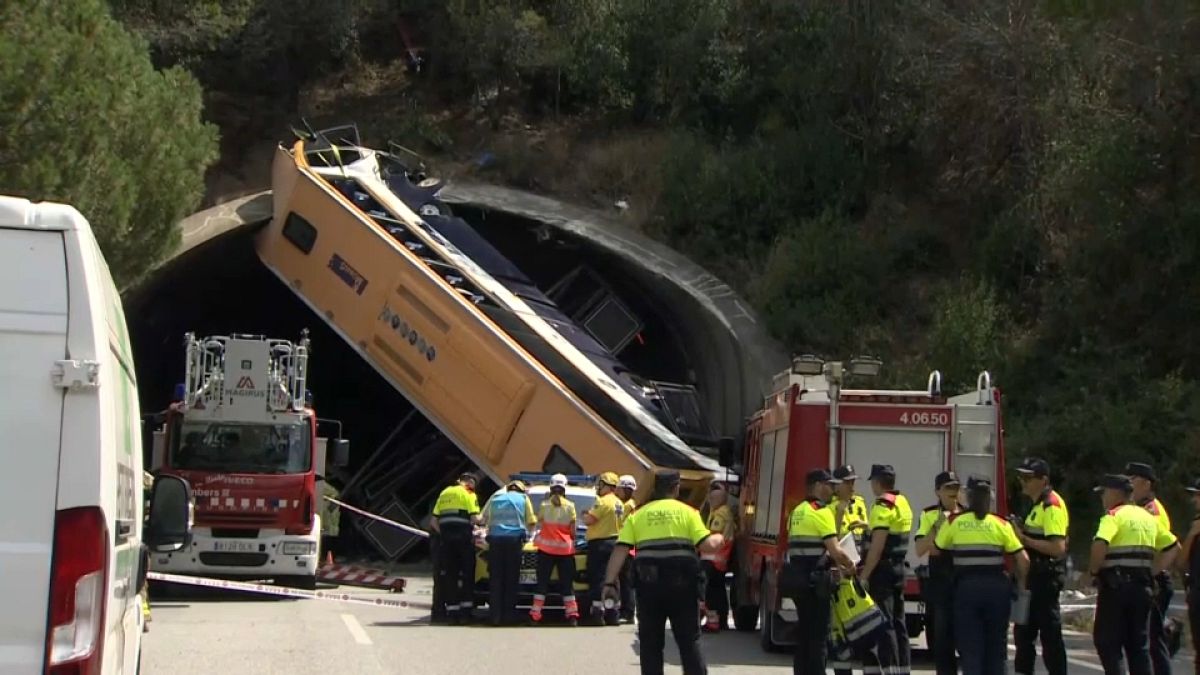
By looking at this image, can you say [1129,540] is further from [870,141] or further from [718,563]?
[870,141]

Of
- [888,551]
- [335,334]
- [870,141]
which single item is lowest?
[888,551]

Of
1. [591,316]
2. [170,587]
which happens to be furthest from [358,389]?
[170,587]

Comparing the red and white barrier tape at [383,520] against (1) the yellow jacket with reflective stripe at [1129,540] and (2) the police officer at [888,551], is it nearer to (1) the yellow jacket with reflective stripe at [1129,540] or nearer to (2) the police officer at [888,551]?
(2) the police officer at [888,551]

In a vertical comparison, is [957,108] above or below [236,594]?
above

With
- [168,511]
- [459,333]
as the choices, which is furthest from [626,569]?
[168,511]

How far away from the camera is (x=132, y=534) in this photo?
6.71 m

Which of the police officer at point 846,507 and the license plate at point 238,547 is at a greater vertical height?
the police officer at point 846,507

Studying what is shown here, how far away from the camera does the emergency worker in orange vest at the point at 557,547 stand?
17156mm

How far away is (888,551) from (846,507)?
47cm

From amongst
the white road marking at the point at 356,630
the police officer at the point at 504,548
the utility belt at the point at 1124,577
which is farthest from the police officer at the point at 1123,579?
the police officer at the point at 504,548

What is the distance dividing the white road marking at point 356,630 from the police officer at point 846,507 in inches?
189

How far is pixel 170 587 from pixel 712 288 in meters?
11.2

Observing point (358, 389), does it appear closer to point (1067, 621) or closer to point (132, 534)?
point (1067, 621)

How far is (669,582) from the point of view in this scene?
34.1 ft
